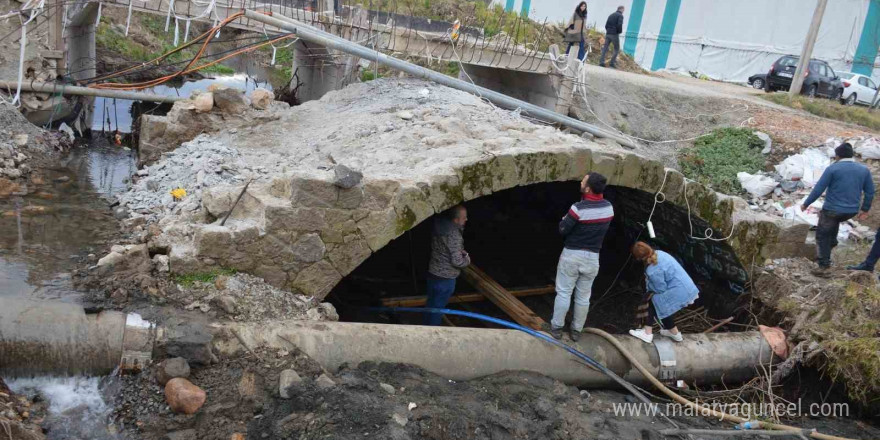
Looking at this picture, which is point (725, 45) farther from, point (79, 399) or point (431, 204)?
point (79, 399)

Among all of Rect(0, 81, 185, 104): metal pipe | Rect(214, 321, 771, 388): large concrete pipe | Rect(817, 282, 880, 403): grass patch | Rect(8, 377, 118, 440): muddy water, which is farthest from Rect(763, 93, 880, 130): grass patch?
Rect(8, 377, 118, 440): muddy water

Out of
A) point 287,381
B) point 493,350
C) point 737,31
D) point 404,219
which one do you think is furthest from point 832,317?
point 737,31

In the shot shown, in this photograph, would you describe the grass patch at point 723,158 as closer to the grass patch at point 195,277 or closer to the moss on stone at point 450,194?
the moss on stone at point 450,194

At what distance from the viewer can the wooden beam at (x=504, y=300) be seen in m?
7.49

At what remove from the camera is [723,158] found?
14.1 m

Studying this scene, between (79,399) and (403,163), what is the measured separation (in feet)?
12.0

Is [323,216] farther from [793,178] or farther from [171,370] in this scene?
[793,178]

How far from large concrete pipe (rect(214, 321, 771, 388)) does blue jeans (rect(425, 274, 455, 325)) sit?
42.9 inches

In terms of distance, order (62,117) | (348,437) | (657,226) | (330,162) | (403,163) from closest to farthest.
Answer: (348,437), (403,163), (330,162), (657,226), (62,117)

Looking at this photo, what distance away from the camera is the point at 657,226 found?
8875mm

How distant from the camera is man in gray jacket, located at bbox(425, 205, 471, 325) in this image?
22.7 ft

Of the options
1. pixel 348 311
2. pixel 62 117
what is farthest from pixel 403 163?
pixel 62 117

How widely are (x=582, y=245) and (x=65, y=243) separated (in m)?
5.12

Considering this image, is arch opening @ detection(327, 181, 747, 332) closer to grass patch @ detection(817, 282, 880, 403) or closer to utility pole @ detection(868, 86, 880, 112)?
grass patch @ detection(817, 282, 880, 403)
